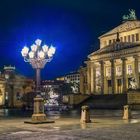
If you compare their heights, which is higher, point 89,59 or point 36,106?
point 89,59

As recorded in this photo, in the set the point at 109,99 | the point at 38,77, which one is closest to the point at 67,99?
the point at 109,99

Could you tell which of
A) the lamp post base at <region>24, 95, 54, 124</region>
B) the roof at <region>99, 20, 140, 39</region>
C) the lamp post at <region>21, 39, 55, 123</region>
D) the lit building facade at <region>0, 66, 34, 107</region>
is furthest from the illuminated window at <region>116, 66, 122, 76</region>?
the lamp post base at <region>24, 95, 54, 124</region>

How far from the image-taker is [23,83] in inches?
6334

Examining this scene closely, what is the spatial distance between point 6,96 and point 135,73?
75981 millimetres

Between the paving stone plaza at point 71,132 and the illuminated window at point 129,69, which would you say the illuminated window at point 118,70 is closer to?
the illuminated window at point 129,69

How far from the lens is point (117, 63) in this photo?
95.5m

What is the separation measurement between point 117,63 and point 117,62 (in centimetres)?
73

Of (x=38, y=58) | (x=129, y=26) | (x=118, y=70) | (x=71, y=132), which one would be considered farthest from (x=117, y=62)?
(x=71, y=132)

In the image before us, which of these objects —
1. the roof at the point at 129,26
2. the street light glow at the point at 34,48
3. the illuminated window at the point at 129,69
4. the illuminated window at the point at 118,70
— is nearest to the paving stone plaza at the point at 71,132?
the street light glow at the point at 34,48

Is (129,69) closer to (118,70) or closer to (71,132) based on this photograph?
(118,70)

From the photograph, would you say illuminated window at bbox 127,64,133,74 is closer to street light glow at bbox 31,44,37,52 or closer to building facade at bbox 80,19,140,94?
building facade at bbox 80,19,140,94

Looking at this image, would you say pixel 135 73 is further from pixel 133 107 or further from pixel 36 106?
pixel 36 106

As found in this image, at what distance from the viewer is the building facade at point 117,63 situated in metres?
86.1

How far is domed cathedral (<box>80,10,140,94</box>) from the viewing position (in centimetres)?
8627
